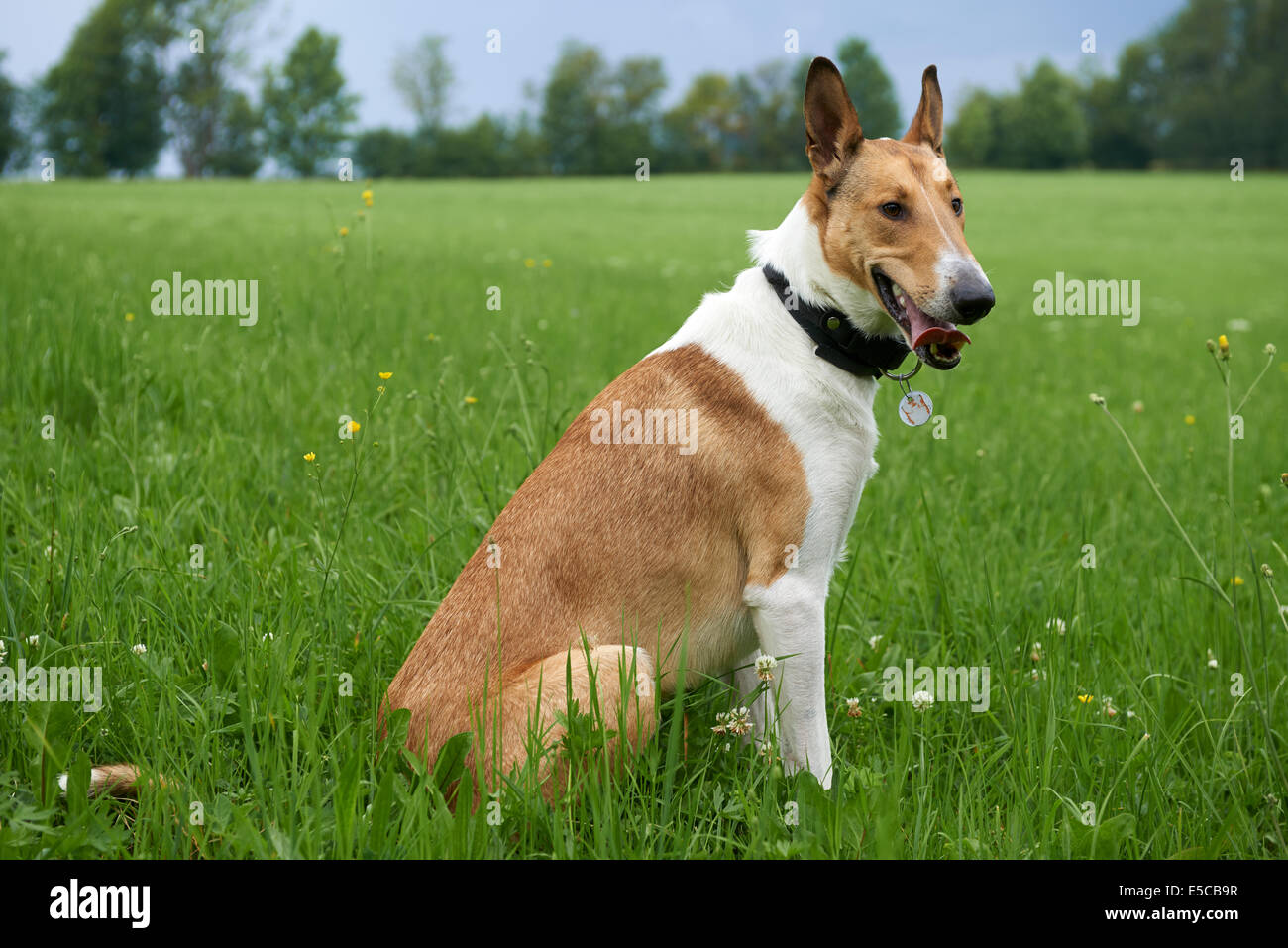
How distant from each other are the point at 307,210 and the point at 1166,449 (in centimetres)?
2002

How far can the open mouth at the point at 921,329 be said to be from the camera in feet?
8.77

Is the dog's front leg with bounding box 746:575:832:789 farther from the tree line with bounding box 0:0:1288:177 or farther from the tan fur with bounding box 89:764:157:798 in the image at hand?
the tree line with bounding box 0:0:1288:177

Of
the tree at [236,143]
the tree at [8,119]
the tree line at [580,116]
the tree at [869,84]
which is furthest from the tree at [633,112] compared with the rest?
the tree at [8,119]

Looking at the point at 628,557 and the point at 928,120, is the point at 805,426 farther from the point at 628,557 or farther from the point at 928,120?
the point at 928,120

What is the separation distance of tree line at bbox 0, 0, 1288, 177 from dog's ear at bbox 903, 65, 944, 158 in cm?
4633

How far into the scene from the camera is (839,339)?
2.97m

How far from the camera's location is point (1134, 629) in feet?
12.7

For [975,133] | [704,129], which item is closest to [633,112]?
[704,129]

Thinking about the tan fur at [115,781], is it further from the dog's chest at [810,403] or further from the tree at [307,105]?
the tree at [307,105]

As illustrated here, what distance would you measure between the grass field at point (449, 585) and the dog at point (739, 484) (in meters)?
0.24

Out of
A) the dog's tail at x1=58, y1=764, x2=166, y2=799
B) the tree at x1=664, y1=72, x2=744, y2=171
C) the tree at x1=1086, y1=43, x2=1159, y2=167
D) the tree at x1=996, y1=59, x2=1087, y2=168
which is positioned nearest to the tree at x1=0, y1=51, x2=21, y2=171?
the tree at x1=664, y1=72, x2=744, y2=171

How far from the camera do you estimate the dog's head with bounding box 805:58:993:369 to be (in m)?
2.67

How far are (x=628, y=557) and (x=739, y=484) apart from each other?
0.40 metres
